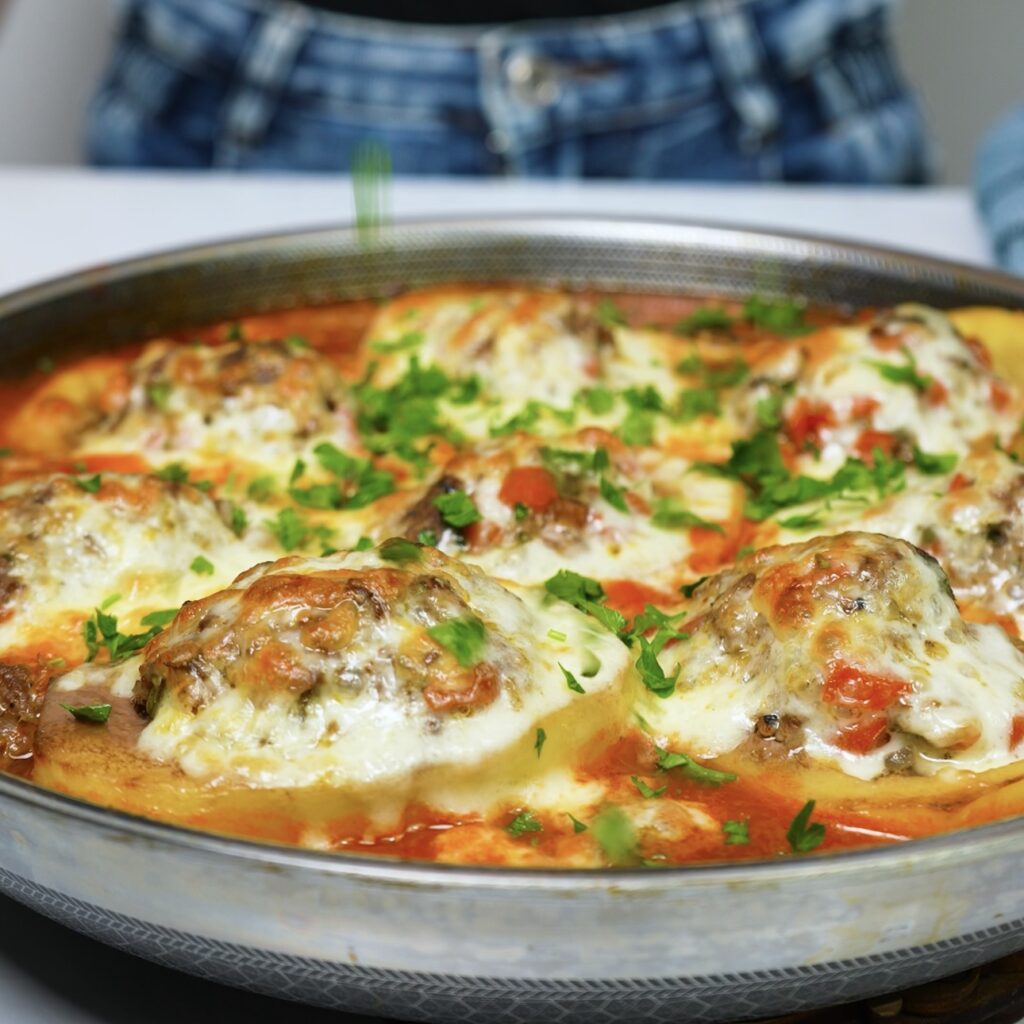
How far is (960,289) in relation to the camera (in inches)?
137

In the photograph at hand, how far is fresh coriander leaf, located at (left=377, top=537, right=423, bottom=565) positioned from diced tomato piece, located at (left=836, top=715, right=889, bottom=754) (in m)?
0.61

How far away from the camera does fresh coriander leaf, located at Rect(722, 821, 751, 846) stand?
6.24ft

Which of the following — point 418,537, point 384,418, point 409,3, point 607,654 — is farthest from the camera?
point 409,3

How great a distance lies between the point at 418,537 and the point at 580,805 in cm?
69

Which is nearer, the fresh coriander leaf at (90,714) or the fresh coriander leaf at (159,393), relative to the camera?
the fresh coriander leaf at (90,714)

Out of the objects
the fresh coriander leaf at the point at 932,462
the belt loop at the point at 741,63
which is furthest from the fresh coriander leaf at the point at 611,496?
the belt loop at the point at 741,63

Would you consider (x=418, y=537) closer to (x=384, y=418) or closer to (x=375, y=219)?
(x=384, y=418)

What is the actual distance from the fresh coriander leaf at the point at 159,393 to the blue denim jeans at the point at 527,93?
7.71 ft

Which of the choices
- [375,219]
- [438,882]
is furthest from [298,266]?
[438,882]

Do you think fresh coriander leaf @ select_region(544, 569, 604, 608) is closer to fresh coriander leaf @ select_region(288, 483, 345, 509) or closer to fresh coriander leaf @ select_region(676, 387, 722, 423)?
fresh coriander leaf @ select_region(288, 483, 345, 509)

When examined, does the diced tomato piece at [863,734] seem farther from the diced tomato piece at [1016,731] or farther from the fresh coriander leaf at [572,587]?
the fresh coriander leaf at [572,587]

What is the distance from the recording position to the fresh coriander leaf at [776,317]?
3.63 meters

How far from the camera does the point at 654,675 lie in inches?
83.1

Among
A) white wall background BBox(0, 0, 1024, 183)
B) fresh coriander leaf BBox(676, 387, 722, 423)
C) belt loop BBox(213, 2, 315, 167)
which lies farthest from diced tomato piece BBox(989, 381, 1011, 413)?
white wall background BBox(0, 0, 1024, 183)
